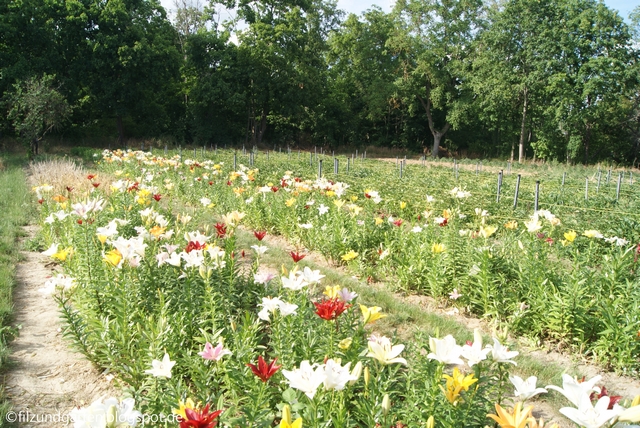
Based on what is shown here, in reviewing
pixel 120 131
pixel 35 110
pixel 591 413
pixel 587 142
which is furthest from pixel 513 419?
pixel 587 142

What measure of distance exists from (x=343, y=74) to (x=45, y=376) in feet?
123

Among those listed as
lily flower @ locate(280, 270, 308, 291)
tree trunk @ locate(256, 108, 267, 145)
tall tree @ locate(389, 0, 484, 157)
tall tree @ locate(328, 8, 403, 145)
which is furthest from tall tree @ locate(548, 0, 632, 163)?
lily flower @ locate(280, 270, 308, 291)

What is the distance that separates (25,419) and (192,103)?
3031cm

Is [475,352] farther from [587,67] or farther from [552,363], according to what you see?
[587,67]

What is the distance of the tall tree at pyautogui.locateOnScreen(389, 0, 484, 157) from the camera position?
32.8 meters

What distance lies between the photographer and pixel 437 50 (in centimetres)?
3306

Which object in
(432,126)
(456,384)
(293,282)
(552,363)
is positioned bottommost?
(552,363)

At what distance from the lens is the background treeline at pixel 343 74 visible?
2447 cm

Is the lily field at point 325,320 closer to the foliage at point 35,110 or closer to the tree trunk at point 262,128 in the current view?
the foliage at point 35,110

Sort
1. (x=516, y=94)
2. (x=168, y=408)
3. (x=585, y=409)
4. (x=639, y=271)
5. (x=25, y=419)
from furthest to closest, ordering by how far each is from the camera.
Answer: (x=516, y=94) < (x=639, y=271) < (x=25, y=419) < (x=168, y=408) < (x=585, y=409)

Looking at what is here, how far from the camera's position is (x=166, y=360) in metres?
1.82

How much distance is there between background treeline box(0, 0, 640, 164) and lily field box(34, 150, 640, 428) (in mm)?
22612

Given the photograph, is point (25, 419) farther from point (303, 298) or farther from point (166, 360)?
point (303, 298)

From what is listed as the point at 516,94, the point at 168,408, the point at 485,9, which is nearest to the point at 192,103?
the point at 516,94
